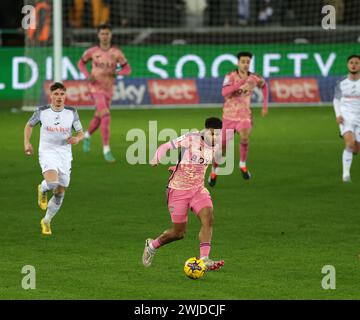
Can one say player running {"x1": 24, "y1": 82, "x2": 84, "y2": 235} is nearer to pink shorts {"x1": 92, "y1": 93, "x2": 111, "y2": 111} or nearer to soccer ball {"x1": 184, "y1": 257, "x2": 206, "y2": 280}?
soccer ball {"x1": 184, "y1": 257, "x2": 206, "y2": 280}

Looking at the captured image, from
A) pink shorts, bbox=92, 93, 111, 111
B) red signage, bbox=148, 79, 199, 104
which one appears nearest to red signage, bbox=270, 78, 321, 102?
red signage, bbox=148, 79, 199, 104

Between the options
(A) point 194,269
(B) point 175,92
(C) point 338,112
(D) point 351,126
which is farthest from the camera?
(B) point 175,92

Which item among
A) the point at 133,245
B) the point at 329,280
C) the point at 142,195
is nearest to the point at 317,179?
the point at 142,195

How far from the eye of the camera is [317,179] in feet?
61.1

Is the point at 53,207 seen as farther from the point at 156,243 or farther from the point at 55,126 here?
the point at 156,243

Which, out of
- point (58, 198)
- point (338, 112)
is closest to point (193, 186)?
point (58, 198)

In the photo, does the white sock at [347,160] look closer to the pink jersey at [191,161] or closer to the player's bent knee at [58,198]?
the player's bent knee at [58,198]

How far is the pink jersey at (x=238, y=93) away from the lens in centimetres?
1828

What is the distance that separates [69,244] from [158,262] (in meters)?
1.47

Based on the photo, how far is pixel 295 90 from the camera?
31.2 m

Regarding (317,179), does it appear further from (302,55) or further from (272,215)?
(302,55)

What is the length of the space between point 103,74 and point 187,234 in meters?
8.11

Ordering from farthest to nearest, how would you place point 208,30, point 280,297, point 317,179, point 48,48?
point 208,30 < point 48,48 < point 317,179 < point 280,297

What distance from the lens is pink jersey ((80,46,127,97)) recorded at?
70.2 feet
